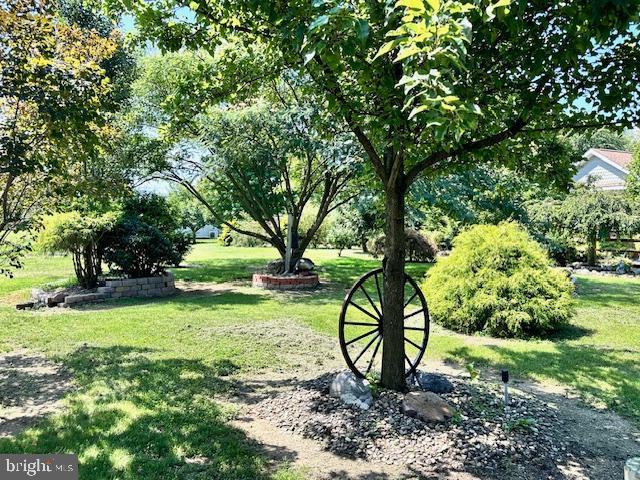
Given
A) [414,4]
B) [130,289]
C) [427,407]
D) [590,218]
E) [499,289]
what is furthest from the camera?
[590,218]

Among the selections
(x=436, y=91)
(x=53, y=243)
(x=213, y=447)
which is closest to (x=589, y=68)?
(x=436, y=91)

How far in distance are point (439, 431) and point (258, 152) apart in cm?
863

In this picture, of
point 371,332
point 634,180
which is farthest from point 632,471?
point 634,180

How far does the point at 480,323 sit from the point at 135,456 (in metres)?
5.59

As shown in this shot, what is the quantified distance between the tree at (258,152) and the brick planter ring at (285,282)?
1199 mm

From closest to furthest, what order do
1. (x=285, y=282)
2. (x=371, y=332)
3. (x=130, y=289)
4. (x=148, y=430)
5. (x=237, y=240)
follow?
1. (x=148, y=430)
2. (x=371, y=332)
3. (x=130, y=289)
4. (x=285, y=282)
5. (x=237, y=240)

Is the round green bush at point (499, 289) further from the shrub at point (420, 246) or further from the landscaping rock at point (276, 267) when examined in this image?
the shrub at point (420, 246)

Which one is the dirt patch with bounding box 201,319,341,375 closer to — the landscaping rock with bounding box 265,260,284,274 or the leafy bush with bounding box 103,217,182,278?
the leafy bush with bounding box 103,217,182,278

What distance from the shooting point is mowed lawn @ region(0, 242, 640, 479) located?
127 inches

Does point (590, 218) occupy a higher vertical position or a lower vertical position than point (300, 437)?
higher

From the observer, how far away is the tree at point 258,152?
973 cm

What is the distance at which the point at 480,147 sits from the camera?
3756mm

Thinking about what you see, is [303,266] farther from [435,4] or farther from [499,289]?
[435,4]

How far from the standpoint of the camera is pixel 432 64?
1865 millimetres
